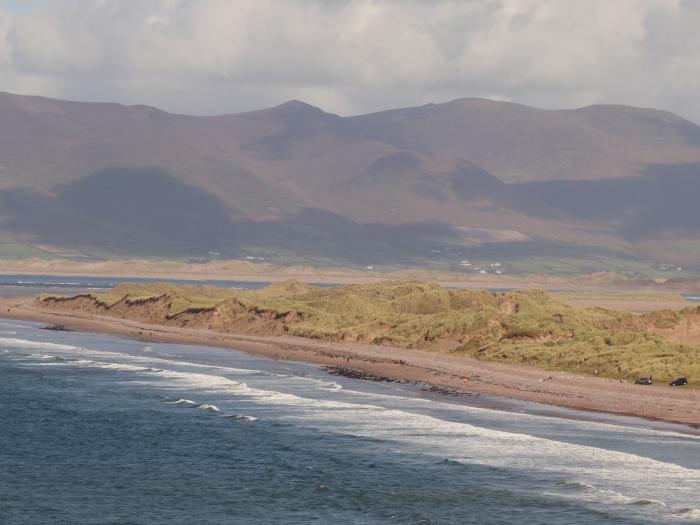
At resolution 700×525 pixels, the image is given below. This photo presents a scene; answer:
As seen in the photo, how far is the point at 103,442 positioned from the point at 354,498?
17226 millimetres

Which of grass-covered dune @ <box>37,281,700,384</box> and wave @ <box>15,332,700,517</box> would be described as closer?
wave @ <box>15,332,700,517</box>

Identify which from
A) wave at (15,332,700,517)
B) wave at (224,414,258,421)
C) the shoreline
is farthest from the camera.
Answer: the shoreline

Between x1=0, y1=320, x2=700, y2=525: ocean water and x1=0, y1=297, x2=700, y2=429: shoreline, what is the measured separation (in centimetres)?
357

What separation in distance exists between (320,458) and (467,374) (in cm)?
3450

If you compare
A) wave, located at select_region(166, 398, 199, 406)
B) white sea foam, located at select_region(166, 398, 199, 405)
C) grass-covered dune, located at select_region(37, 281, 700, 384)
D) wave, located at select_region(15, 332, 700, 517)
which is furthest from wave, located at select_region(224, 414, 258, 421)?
grass-covered dune, located at select_region(37, 281, 700, 384)

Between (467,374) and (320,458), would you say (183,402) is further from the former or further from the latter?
(467,374)

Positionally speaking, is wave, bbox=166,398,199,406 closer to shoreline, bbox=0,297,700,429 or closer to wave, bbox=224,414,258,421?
wave, bbox=224,414,258,421

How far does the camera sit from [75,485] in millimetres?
46625

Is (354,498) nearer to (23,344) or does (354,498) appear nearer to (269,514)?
(269,514)

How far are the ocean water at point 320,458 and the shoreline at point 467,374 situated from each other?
3575 mm

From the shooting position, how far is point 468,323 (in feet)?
338

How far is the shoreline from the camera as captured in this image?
2621 inches

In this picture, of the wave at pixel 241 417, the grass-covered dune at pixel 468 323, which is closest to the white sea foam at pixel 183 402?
the wave at pixel 241 417

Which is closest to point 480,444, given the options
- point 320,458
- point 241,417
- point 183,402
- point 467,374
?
point 320,458
